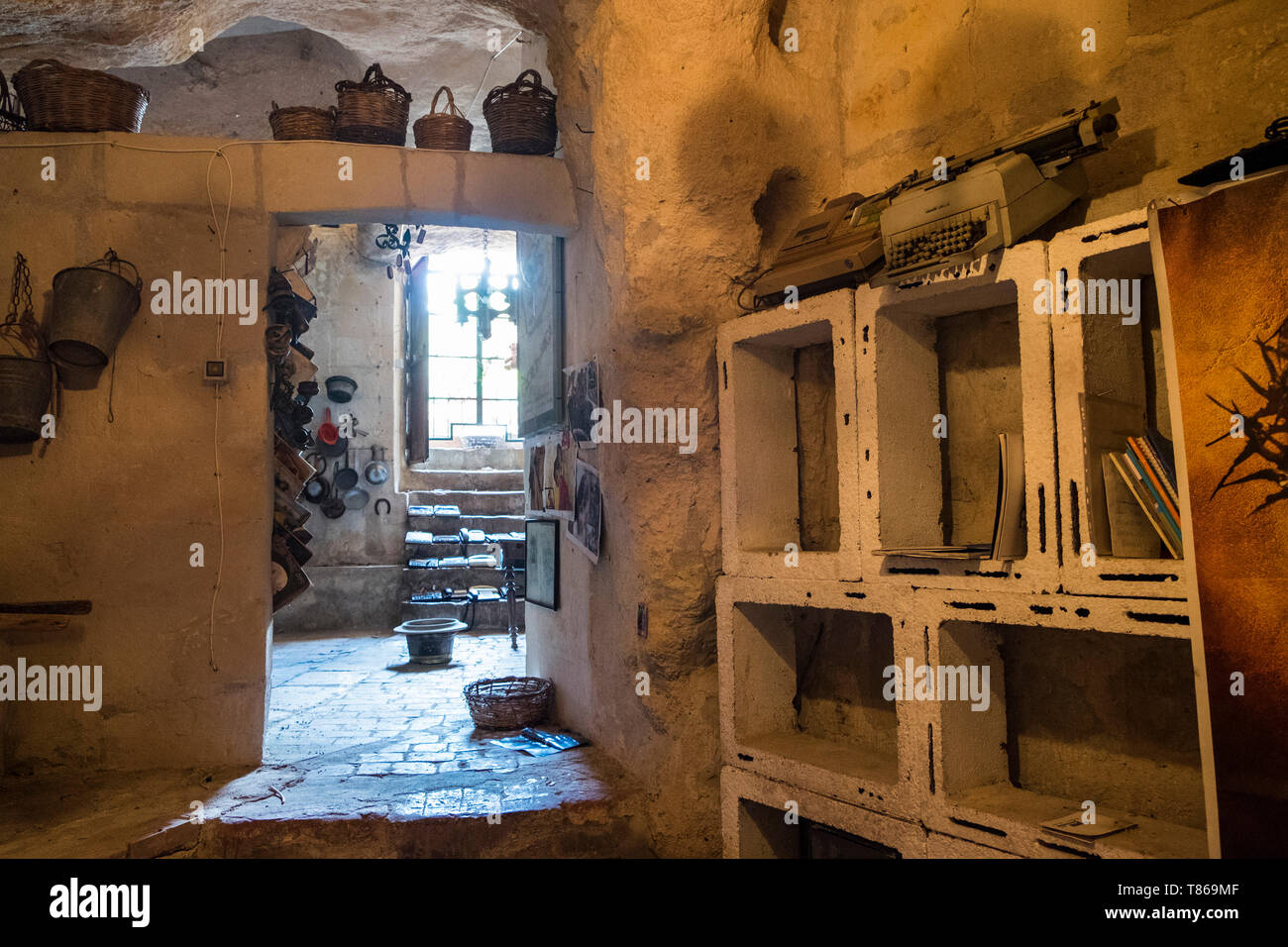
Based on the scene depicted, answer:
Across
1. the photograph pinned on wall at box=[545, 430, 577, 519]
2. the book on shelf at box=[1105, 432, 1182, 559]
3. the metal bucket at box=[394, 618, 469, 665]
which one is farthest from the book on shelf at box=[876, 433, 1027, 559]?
the metal bucket at box=[394, 618, 469, 665]

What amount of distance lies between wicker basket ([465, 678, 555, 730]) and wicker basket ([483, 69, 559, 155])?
2853 mm

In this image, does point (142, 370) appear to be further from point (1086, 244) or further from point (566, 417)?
point (1086, 244)

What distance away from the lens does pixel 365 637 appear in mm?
8633

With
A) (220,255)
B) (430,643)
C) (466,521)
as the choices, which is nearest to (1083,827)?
(220,255)

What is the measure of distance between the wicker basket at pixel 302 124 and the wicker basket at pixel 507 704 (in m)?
2.95

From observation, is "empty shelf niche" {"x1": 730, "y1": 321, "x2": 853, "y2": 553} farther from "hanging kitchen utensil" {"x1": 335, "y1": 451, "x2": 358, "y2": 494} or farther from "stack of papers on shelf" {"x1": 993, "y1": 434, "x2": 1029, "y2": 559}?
"hanging kitchen utensil" {"x1": 335, "y1": 451, "x2": 358, "y2": 494}

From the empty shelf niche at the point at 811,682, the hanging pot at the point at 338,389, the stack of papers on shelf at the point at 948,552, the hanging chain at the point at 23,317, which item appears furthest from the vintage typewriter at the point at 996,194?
the hanging pot at the point at 338,389

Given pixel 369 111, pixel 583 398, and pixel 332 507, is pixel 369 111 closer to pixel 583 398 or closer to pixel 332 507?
pixel 583 398

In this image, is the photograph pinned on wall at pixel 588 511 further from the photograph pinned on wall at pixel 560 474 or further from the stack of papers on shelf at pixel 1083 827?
the stack of papers on shelf at pixel 1083 827

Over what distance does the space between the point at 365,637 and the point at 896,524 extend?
703cm

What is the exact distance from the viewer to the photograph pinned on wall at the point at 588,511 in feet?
13.2

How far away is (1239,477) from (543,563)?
381 cm

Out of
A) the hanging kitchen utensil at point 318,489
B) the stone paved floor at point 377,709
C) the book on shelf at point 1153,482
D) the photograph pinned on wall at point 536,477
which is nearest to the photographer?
the book on shelf at point 1153,482
